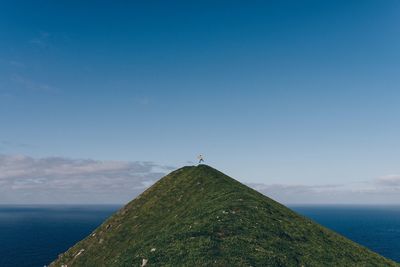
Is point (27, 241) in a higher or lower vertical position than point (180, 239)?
lower

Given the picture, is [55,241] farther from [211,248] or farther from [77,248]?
[211,248]

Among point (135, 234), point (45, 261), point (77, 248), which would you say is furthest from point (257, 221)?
point (45, 261)

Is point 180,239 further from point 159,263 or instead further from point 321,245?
point 321,245

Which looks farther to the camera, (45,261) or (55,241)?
(55,241)

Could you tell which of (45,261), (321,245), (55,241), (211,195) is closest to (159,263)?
(321,245)

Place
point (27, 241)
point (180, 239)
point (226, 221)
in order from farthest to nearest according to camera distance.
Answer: point (27, 241) → point (226, 221) → point (180, 239)

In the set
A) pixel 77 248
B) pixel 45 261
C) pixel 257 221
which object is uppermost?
pixel 257 221

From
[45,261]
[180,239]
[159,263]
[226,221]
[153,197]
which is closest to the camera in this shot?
[159,263]
